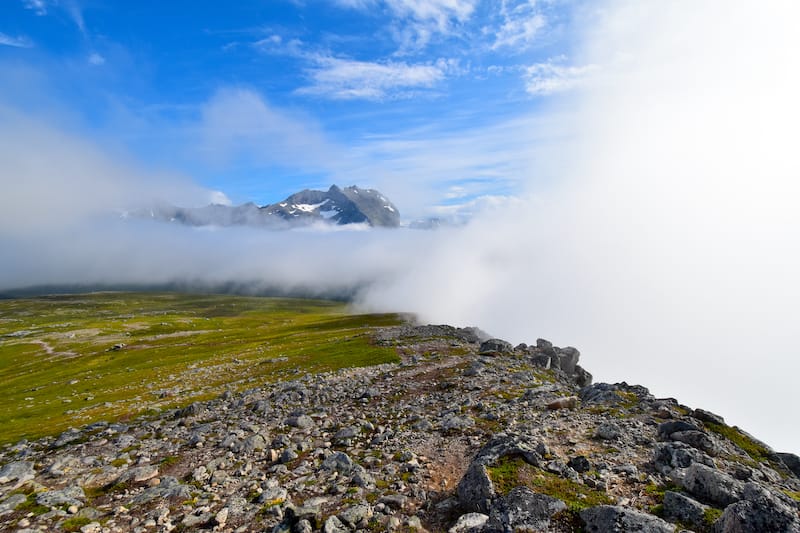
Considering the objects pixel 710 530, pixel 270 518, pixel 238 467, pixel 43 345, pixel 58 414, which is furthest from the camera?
pixel 43 345

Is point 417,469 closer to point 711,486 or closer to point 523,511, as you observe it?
point 523,511

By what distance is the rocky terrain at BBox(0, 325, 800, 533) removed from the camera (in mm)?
15312

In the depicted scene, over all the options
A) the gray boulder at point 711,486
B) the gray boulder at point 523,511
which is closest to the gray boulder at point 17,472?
the gray boulder at point 523,511

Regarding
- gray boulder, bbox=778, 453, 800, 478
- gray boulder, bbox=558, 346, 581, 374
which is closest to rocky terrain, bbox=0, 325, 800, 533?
gray boulder, bbox=778, 453, 800, 478

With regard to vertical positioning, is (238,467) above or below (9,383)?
above

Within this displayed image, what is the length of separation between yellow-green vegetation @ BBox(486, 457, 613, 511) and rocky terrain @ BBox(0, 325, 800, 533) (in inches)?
3.2

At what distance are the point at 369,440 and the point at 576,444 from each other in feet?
41.7

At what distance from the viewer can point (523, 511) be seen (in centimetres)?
1455

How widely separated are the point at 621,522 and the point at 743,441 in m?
19.5

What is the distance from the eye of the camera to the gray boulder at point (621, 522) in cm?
1292

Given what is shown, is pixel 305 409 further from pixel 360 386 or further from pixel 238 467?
pixel 238 467

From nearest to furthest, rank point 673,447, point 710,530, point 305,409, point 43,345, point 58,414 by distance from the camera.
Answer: point 710,530, point 673,447, point 305,409, point 58,414, point 43,345

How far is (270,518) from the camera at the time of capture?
16938mm

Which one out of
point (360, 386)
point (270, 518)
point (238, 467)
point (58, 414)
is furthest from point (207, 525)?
point (58, 414)
